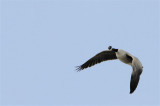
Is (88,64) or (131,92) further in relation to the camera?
(88,64)

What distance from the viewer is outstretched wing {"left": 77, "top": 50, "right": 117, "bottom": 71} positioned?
17.8 metres

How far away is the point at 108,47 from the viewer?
17.0m

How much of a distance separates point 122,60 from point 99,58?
195 centimetres

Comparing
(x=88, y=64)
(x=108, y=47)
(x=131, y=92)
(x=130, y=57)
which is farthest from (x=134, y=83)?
(x=88, y=64)

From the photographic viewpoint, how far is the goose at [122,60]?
14.5m

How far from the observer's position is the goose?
14.5 metres

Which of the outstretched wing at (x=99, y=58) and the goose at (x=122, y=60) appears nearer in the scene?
the goose at (x=122, y=60)

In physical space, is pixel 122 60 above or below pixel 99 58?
below

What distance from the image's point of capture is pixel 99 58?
18.1 metres

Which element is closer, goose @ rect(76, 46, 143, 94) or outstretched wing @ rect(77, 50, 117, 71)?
goose @ rect(76, 46, 143, 94)

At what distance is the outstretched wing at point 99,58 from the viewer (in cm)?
1778

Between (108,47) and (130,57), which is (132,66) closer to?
(130,57)

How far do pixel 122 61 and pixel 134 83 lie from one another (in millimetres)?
2006

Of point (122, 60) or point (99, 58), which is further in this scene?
point (99, 58)
